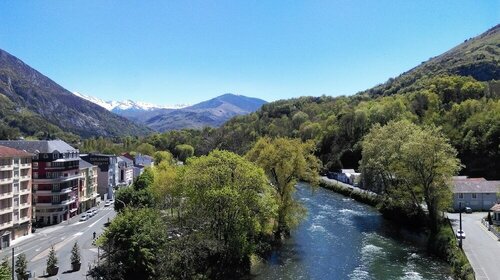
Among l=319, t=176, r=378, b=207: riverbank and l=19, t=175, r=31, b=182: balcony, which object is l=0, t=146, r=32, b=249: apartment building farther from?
l=319, t=176, r=378, b=207: riverbank

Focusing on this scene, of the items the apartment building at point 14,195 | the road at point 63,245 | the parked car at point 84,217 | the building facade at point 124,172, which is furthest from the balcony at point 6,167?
the building facade at point 124,172

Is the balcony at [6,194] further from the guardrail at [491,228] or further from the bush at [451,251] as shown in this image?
the guardrail at [491,228]

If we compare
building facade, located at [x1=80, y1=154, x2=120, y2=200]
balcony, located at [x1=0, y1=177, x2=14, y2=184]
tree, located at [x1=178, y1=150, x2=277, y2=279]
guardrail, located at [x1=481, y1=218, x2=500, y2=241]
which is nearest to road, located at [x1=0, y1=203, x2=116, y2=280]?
balcony, located at [x1=0, y1=177, x2=14, y2=184]

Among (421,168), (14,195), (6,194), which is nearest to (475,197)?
(421,168)

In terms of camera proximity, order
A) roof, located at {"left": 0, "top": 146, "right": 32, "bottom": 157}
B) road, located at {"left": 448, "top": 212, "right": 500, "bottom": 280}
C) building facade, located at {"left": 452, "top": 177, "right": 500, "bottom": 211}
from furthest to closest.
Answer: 1. building facade, located at {"left": 452, "top": 177, "right": 500, "bottom": 211}
2. roof, located at {"left": 0, "top": 146, "right": 32, "bottom": 157}
3. road, located at {"left": 448, "top": 212, "right": 500, "bottom": 280}

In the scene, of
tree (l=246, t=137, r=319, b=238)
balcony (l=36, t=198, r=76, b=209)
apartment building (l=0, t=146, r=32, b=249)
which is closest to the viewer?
tree (l=246, t=137, r=319, b=238)

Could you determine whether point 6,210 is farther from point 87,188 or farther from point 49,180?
point 87,188
